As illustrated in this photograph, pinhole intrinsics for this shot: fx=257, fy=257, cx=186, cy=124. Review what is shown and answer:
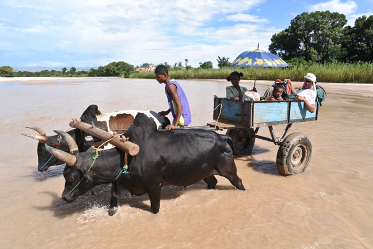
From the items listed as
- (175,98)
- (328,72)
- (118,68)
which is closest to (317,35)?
(328,72)

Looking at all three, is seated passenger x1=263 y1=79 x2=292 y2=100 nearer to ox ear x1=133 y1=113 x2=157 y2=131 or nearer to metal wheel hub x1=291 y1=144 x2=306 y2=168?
metal wheel hub x1=291 y1=144 x2=306 y2=168

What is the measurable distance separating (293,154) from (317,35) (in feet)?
121

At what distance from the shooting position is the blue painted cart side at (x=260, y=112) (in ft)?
16.0

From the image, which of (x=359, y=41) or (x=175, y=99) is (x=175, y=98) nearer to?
(x=175, y=99)

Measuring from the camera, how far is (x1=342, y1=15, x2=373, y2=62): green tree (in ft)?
103

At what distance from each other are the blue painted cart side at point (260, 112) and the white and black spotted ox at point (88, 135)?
134 centimetres

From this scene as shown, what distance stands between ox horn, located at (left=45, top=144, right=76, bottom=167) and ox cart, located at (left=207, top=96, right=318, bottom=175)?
2.75 metres

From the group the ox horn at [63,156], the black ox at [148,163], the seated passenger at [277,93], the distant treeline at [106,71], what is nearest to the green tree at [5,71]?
the distant treeline at [106,71]

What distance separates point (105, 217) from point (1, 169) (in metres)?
3.53

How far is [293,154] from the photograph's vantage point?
17.7ft

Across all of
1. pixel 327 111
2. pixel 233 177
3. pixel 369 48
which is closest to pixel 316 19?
pixel 369 48

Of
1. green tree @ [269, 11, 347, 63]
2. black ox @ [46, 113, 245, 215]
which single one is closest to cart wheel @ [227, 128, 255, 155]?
black ox @ [46, 113, 245, 215]

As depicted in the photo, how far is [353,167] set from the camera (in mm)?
5590

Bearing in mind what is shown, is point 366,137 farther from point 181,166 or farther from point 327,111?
point 181,166
